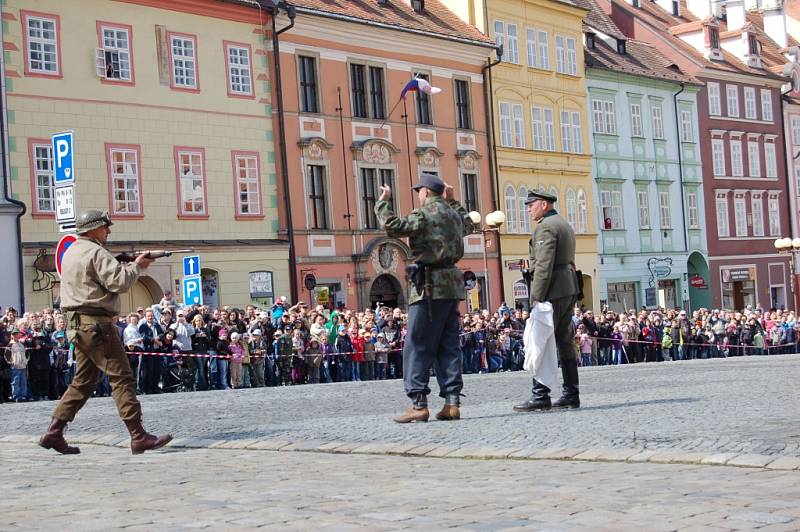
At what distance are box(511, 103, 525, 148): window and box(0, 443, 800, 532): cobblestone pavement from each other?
4236 cm

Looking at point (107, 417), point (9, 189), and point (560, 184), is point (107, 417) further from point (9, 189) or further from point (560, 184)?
point (560, 184)

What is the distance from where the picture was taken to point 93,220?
1095 centimetres

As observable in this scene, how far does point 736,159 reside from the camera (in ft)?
216

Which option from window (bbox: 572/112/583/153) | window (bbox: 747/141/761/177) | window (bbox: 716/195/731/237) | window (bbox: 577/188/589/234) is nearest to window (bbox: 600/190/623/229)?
window (bbox: 577/188/589/234)

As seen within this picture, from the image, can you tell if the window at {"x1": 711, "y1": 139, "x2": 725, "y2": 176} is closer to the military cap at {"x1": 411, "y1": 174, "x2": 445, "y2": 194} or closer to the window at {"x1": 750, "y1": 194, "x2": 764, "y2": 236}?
the window at {"x1": 750, "y1": 194, "x2": 764, "y2": 236}

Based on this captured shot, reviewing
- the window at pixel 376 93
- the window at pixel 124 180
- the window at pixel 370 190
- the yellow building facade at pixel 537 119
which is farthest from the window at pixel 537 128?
the window at pixel 124 180

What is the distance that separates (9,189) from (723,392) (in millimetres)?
22506

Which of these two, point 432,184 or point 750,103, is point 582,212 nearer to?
point 750,103

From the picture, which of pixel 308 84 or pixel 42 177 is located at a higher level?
pixel 308 84

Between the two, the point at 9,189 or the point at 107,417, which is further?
the point at 9,189

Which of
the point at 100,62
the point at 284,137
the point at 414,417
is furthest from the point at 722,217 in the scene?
the point at 414,417

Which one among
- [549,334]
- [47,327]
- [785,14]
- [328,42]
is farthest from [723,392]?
[785,14]

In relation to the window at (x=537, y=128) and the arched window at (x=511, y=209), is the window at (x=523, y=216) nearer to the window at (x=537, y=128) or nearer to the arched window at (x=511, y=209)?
the arched window at (x=511, y=209)

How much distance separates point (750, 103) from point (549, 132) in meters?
17.2
